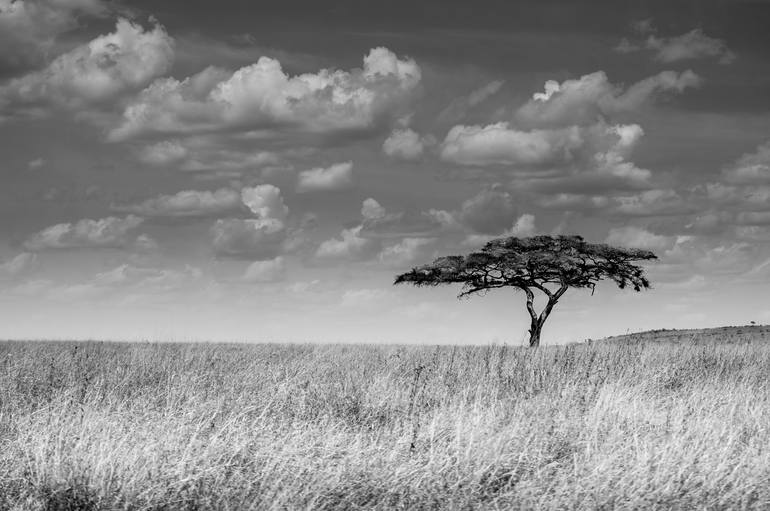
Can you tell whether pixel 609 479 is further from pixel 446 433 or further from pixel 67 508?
pixel 67 508

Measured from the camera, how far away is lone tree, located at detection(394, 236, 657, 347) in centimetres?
3403

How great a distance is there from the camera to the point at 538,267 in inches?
1344

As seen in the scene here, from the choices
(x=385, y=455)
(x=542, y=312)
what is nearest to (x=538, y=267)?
(x=542, y=312)

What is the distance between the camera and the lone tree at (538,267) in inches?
1340

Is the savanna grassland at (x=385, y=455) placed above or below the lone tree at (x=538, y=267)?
below

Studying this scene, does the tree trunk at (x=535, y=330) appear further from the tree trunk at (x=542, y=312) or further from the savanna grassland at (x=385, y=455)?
the savanna grassland at (x=385, y=455)

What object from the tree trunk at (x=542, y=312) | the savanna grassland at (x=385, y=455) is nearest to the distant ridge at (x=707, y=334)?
the tree trunk at (x=542, y=312)

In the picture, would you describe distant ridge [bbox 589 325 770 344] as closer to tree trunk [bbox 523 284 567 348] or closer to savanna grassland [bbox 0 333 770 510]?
tree trunk [bbox 523 284 567 348]

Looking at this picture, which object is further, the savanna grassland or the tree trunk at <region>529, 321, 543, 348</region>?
the tree trunk at <region>529, 321, 543, 348</region>

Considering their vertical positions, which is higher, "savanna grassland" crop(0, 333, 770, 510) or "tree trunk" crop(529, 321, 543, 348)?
"tree trunk" crop(529, 321, 543, 348)

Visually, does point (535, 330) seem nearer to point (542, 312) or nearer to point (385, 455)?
point (542, 312)

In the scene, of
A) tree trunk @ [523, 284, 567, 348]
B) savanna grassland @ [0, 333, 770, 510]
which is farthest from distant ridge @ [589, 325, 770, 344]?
savanna grassland @ [0, 333, 770, 510]

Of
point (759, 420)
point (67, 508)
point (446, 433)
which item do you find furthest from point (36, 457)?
point (759, 420)

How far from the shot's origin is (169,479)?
6.26 m
